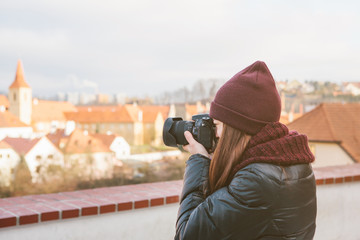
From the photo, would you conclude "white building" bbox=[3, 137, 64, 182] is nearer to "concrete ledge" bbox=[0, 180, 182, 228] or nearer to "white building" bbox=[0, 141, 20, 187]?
"white building" bbox=[0, 141, 20, 187]

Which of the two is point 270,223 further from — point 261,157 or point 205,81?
point 205,81

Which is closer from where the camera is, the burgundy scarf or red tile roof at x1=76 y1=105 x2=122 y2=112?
the burgundy scarf

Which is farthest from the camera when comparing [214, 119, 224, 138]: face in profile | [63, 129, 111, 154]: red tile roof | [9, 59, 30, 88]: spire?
[63, 129, 111, 154]: red tile roof

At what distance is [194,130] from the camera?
125 centimetres

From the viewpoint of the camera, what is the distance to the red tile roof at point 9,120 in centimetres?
382

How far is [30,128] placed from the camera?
410 cm

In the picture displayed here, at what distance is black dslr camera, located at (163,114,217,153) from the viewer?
122cm

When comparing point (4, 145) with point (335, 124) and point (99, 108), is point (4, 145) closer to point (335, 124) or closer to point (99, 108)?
point (99, 108)

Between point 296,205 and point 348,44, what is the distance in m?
5.06

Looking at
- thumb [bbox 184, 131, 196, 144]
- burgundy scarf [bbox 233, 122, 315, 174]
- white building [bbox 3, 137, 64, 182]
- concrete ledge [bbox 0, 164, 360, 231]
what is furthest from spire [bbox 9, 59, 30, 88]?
burgundy scarf [bbox 233, 122, 315, 174]

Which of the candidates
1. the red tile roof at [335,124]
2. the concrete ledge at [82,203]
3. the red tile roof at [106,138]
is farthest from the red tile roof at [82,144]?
the red tile roof at [335,124]

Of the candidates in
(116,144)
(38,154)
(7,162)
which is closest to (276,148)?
(7,162)

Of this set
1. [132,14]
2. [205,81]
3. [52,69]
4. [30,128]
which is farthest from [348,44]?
[30,128]

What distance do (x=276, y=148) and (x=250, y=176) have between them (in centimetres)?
12
